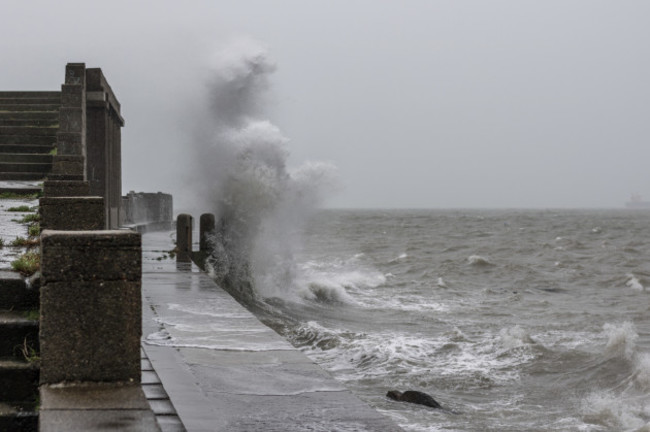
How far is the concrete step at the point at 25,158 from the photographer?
1492 centimetres

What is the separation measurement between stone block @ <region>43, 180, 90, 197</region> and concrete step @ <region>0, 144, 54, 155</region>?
272 inches

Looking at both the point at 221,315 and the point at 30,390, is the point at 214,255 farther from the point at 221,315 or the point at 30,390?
the point at 30,390

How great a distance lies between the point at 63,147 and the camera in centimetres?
1191

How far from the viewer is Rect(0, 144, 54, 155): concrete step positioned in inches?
601

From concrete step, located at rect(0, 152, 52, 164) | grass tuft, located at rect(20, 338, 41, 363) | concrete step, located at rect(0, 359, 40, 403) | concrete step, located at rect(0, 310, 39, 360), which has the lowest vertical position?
concrete step, located at rect(0, 359, 40, 403)

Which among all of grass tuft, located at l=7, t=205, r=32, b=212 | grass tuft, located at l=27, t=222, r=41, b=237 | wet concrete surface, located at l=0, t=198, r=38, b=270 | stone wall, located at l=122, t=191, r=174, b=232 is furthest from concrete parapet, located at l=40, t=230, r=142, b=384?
stone wall, located at l=122, t=191, r=174, b=232

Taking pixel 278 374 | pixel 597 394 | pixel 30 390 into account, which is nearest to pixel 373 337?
pixel 597 394

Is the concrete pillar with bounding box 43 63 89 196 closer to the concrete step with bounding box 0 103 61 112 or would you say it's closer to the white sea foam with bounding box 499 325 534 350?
the concrete step with bounding box 0 103 61 112

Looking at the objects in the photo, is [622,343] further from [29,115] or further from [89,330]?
[29,115]

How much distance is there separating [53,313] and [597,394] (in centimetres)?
889

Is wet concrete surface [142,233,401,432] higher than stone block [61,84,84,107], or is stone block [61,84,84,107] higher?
Result: stone block [61,84,84,107]

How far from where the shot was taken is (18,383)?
4.73 metres

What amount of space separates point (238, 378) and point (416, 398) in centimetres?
464

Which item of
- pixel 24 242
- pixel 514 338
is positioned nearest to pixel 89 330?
pixel 24 242
